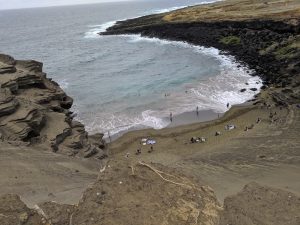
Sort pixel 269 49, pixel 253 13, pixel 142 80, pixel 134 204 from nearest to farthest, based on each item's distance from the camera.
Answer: pixel 134 204 < pixel 142 80 < pixel 269 49 < pixel 253 13

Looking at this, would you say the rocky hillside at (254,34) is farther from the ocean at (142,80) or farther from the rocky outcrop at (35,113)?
the rocky outcrop at (35,113)

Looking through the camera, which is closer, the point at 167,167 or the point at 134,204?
the point at 134,204

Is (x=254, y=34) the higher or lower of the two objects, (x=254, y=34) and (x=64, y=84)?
the higher

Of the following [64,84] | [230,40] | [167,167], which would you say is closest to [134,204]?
[167,167]

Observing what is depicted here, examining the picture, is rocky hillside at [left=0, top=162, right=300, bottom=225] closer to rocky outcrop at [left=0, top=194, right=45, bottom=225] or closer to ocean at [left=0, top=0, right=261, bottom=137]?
rocky outcrop at [left=0, top=194, right=45, bottom=225]

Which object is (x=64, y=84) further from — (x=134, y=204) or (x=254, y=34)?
(x=134, y=204)

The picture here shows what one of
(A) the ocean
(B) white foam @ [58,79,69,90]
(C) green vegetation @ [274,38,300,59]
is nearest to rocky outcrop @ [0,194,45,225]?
(A) the ocean

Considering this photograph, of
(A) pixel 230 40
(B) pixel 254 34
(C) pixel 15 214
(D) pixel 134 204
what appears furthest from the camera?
(A) pixel 230 40

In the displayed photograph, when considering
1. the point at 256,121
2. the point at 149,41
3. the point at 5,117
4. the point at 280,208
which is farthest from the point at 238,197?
the point at 149,41
